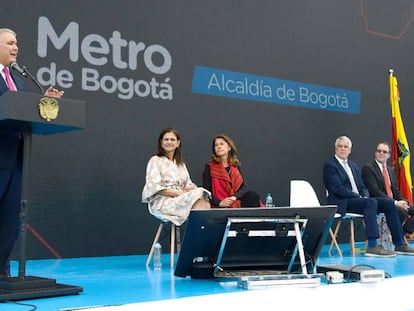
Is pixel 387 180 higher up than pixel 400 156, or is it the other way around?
pixel 400 156

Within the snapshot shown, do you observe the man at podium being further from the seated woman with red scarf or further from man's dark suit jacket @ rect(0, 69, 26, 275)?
the seated woman with red scarf

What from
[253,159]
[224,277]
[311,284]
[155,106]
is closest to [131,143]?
[155,106]

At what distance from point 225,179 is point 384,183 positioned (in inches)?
75.8

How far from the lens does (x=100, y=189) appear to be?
210 inches

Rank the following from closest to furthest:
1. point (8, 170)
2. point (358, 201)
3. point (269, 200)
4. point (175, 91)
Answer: point (8, 170)
point (358, 201)
point (175, 91)
point (269, 200)

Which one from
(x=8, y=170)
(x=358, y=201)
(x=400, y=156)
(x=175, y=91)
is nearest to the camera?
(x=8, y=170)

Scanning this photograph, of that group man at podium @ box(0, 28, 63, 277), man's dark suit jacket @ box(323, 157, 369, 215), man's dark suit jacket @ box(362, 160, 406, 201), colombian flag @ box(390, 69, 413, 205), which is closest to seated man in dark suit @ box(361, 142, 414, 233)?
man's dark suit jacket @ box(362, 160, 406, 201)

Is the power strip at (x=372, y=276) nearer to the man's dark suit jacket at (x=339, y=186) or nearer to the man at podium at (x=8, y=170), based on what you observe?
the man at podium at (x=8, y=170)

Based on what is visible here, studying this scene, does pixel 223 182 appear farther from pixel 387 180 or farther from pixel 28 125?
pixel 28 125

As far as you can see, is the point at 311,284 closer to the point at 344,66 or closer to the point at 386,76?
the point at 344,66

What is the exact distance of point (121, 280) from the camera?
12.0ft

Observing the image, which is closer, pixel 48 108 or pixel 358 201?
pixel 48 108

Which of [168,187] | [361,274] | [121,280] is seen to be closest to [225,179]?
[168,187]

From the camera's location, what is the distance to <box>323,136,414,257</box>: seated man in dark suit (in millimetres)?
5383
